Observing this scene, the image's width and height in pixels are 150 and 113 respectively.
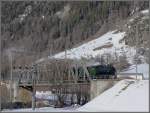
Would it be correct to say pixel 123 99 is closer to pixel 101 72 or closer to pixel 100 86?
pixel 100 86

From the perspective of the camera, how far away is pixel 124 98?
54.4 m

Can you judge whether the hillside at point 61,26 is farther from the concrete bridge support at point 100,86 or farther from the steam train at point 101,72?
the concrete bridge support at point 100,86

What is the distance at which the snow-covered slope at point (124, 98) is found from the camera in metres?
50.1

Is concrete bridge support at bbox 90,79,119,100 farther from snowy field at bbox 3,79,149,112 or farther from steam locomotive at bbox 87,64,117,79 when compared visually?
steam locomotive at bbox 87,64,117,79

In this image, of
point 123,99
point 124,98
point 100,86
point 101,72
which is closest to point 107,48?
point 101,72

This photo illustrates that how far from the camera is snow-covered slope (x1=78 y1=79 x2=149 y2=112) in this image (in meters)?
50.1

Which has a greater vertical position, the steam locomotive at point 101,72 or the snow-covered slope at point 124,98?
the steam locomotive at point 101,72

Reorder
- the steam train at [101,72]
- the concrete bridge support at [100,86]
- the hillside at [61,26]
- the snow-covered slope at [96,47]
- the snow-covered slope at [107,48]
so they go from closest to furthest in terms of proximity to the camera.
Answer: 1. the concrete bridge support at [100,86]
2. the steam train at [101,72]
3. the snow-covered slope at [107,48]
4. the snow-covered slope at [96,47]
5. the hillside at [61,26]

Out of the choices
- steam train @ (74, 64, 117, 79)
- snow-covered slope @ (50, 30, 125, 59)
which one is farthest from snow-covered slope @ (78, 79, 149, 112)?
snow-covered slope @ (50, 30, 125, 59)

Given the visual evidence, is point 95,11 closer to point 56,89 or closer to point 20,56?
point 20,56

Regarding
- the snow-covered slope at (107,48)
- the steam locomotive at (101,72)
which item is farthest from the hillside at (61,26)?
the steam locomotive at (101,72)

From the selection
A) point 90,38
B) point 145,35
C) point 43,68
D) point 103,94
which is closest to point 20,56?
point 90,38

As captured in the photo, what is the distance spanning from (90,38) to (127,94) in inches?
4299

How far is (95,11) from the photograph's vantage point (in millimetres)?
184125
